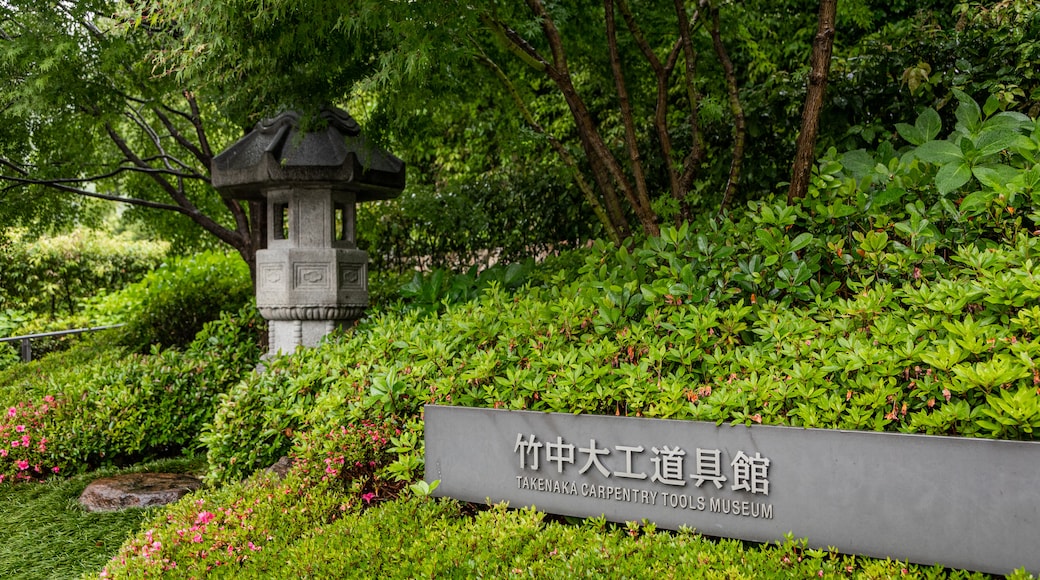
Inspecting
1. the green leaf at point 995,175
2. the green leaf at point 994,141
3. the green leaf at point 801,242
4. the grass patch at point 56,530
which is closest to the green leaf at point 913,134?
the green leaf at point 994,141

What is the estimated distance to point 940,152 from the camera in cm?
327

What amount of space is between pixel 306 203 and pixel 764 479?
12.6 feet

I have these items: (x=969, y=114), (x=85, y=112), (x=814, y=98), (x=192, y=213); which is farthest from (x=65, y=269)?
(x=969, y=114)

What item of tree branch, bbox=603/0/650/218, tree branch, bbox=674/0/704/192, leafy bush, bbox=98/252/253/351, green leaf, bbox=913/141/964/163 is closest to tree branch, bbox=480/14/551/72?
tree branch, bbox=603/0/650/218

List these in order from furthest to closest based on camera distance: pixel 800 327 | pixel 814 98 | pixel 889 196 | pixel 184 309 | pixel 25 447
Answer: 1. pixel 184 309
2. pixel 25 447
3. pixel 814 98
4. pixel 889 196
5. pixel 800 327

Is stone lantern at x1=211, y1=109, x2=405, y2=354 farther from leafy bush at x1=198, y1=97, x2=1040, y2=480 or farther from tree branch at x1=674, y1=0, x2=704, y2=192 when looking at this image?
tree branch at x1=674, y1=0, x2=704, y2=192

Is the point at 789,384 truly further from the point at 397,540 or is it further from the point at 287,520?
the point at 287,520

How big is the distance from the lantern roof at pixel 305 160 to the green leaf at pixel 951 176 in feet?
10.5

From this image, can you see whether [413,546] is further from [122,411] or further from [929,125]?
[122,411]

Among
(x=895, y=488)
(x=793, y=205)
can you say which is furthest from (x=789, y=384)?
(x=793, y=205)

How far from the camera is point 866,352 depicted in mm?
2531

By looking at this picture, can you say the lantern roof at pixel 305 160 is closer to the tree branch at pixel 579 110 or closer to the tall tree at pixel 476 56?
the tall tree at pixel 476 56

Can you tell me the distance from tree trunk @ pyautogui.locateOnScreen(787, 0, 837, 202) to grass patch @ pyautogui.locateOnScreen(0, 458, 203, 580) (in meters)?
3.46

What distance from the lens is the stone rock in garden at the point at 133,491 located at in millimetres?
4344
